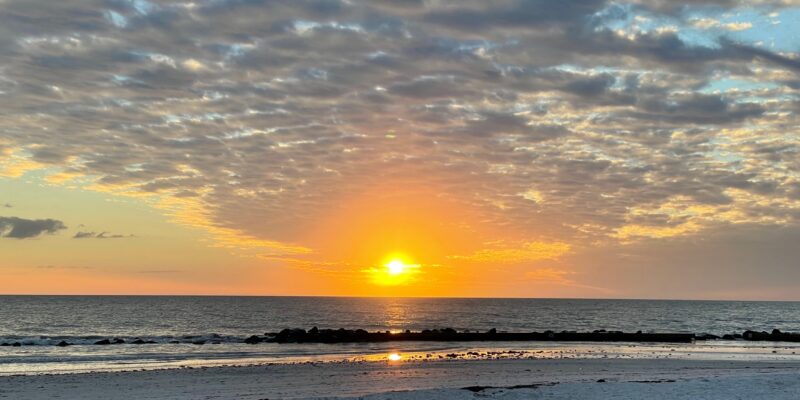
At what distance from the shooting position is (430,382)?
92.3 feet

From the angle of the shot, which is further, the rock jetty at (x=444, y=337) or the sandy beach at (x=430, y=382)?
the rock jetty at (x=444, y=337)

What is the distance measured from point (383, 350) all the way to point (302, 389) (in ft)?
63.6

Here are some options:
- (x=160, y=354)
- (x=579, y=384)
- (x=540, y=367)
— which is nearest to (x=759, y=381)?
(x=579, y=384)

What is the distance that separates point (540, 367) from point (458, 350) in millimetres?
12049

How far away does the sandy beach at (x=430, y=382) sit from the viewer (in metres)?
24.0

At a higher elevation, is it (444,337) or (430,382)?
(444,337)

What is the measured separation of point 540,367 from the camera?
33.7 meters

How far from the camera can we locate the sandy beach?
24.0 meters

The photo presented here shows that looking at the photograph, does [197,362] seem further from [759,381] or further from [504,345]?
[759,381]

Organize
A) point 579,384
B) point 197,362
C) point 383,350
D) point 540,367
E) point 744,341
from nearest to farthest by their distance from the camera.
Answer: point 579,384 < point 540,367 < point 197,362 < point 383,350 < point 744,341

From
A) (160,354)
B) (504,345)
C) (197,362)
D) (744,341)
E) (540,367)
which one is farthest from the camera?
(744,341)

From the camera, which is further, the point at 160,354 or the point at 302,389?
the point at 160,354

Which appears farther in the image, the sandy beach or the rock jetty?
the rock jetty

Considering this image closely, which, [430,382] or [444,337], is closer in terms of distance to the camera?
[430,382]
